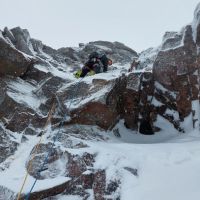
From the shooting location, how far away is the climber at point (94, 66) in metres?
14.2

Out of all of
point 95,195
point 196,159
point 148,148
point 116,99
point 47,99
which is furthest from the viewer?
point 47,99

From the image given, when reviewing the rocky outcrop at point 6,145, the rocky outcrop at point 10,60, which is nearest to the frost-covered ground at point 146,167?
the rocky outcrop at point 6,145

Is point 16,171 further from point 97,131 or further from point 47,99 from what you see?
point 47,99

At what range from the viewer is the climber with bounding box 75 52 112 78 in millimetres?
14188

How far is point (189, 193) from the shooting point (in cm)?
726

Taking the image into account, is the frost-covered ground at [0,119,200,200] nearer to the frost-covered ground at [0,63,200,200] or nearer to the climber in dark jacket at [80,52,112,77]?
the frost-covered ground at [0,63,200,200]

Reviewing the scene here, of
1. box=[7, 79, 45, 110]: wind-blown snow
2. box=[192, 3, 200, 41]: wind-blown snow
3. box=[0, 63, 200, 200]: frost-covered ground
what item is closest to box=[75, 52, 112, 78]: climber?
box=[7, 79, 45, 110]: wind-blown snow

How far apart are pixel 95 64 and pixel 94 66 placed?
0.10 metres

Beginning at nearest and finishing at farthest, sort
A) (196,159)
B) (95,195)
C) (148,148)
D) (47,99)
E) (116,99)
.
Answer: (95,195) < (196,159) < (148,148) < (116,99) < (47,99)

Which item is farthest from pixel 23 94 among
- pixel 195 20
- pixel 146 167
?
pixel 195 20

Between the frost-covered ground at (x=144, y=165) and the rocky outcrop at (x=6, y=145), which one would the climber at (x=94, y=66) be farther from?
the rocky outcrop at (x=6, y=145)

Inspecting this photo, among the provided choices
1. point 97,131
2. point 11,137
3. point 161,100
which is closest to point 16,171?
point 11,137

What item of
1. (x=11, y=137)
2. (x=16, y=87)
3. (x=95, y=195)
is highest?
(x=16, y=87)

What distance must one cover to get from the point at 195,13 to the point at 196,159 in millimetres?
5488
